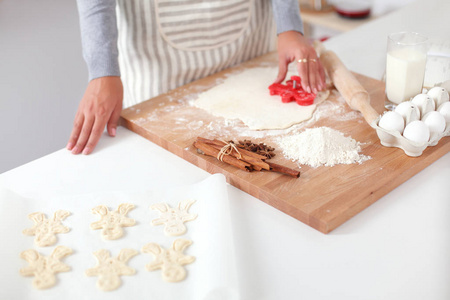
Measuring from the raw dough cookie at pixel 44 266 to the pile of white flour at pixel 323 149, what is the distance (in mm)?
523

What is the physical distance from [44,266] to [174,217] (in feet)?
0.80

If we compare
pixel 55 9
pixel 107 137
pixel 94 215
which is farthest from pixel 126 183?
pixel 55 9

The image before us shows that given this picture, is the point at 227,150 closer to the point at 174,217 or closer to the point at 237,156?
the point at 237,156

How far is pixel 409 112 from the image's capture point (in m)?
1.02

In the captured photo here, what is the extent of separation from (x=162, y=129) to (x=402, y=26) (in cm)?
113

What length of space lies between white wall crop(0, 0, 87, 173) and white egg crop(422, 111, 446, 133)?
165 centimetres

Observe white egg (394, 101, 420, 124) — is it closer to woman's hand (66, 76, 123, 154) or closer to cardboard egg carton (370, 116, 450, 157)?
cardboard egg carton (370, 116, 450, 157)

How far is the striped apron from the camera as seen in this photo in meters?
1.39

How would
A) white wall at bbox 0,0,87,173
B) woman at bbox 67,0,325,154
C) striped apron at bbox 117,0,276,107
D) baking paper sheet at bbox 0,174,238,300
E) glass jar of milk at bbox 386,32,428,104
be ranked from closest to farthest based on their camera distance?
baking paper sheet at bbox 0,174,238,300, glass jar of milk at bbox 386,32,428,104, woman at bbox 67,0,325,154, striped apron at bbox 117,0,276,107, white wall at bbox 0,0,87,173

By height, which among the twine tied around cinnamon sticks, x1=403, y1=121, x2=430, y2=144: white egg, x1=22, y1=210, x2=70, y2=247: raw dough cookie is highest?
x1=403, y1=121, x2=430, y2=144: white egg

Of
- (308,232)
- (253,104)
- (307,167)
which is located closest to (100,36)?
(253,104)

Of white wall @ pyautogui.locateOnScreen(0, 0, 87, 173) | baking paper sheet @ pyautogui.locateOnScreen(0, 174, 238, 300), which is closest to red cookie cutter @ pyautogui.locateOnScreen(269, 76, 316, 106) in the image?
baking paper sheet @ pyautogui.locateOnScreen(0, 174, 238, 300)

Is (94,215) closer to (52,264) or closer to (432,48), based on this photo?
Answer: (52,264)

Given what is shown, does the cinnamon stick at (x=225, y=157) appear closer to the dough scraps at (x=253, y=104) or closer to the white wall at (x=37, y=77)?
the dough scraps at (x=253, y=104)
